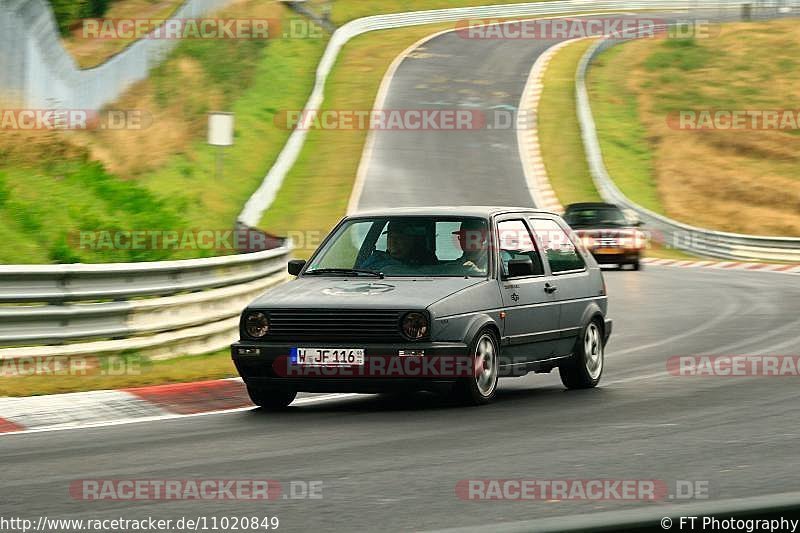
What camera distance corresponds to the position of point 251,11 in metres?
62.0

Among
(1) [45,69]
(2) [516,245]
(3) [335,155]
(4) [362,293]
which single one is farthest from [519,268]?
(3) [335,155]

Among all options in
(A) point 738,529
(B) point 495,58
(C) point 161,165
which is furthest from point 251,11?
(A) point 738,529

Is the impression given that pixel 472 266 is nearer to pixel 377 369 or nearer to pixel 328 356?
pixel 377 369

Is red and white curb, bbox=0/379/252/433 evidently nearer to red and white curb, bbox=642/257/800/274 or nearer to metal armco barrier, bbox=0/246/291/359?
metal armco barrier, bbox=0/246/291/359

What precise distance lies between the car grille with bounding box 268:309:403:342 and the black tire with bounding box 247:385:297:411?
1.71ft

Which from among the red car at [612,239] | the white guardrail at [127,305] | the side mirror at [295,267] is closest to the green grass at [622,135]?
the red car at [612,239]

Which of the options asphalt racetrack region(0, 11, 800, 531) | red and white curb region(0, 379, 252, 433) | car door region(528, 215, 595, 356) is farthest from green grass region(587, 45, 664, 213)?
red and white curb region(0, 379, 252, 433)

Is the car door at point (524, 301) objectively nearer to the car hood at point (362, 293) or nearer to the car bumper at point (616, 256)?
the car hood at point (362, 293)

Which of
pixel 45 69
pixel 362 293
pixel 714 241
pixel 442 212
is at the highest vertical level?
pixel 45 69

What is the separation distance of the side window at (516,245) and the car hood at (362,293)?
→ 1.66 ft

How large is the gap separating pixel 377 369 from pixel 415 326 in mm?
408

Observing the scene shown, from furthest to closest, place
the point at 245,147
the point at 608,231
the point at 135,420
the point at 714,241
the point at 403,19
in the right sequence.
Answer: the point at 403,19
the point at 245,147
the point at 714,241
the point at 608,231
the point at 135,420

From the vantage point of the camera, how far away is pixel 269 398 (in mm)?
11086

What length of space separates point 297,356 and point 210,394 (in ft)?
5.18
